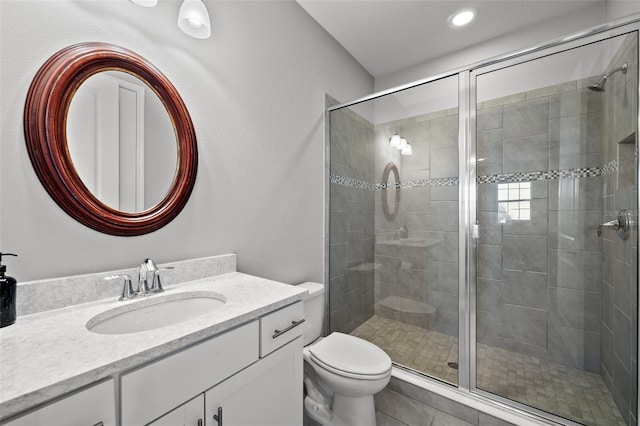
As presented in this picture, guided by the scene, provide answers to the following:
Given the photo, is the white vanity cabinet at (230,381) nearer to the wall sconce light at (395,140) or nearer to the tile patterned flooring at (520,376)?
the tile patterned flooring at (520,376)

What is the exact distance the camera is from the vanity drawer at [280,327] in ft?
3.05

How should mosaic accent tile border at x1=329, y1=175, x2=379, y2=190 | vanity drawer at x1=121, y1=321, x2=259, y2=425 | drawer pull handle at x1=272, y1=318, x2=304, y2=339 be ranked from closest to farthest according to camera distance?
vanity drawer at x1=121, y1=321, x2=259, y2=425 < drawer pull handle at x1=272, y1=318, x2=304, y2=339 < mosaic accent tile border at x1=329, y1=175, x2=379, y2=190

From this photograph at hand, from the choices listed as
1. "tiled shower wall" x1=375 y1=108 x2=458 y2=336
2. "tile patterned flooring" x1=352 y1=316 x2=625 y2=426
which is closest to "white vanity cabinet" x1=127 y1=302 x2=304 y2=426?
"tile patterned flooring" x1=352 y1=316 x2=625 y2=426

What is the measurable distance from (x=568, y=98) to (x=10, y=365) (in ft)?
8.62

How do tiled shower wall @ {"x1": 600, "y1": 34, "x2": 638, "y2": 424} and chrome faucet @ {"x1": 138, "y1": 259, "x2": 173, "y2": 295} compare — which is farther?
tiled shower wall @ {"x1": 600, "y1": 34, "x2": 638, "y2": 424}

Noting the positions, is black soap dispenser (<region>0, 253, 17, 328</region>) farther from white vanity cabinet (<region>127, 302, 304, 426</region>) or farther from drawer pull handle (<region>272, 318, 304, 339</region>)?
drawer pull handle (<region>272, 318, 304, 339</region>)

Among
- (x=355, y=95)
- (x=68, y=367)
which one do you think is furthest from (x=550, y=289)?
(x=68, y=367)

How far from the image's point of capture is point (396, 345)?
202cm

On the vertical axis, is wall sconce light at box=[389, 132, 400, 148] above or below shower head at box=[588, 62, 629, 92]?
below

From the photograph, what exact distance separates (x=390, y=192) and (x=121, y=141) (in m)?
1.71

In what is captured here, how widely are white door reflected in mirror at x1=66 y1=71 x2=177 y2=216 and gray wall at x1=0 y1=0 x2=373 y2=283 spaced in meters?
0.12

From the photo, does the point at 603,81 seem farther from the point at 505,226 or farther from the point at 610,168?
the point at 505,226

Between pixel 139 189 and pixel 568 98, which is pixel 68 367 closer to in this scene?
pixel 139 189

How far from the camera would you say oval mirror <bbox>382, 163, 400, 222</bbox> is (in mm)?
2135
